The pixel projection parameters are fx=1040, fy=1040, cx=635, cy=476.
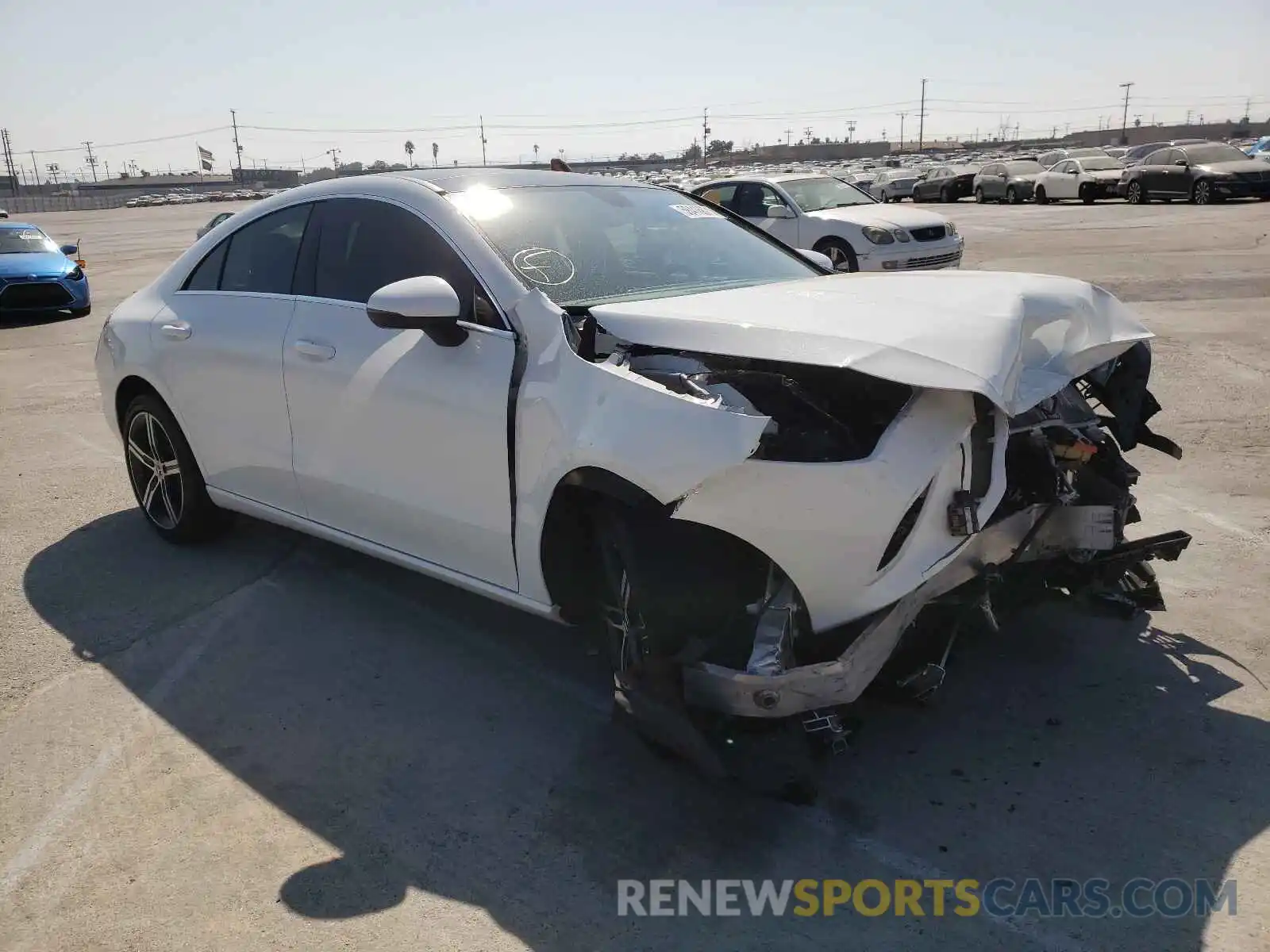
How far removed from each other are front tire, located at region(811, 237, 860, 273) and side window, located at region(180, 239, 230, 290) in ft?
34.2

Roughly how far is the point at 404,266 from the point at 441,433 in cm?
74

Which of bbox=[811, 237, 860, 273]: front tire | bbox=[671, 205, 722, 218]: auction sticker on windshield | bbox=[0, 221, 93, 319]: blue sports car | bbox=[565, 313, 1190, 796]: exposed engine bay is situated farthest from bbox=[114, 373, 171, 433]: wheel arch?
bbox=[0, 221, 93, 319]: blue sports car

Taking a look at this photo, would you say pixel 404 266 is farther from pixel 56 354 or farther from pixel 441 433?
pixel 56 354

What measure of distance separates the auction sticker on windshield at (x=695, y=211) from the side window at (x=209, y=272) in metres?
2.13

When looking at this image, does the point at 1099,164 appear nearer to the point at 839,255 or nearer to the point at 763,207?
the point at 763,207

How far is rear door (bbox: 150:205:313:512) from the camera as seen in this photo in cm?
438

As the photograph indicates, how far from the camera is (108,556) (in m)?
5.30

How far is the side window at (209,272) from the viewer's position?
489 cm

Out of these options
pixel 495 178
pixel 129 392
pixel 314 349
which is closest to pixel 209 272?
pixel 129 392

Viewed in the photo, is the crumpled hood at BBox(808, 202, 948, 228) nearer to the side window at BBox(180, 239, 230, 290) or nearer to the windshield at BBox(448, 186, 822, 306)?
the windshield at BBox(448, 186, 822, 306)

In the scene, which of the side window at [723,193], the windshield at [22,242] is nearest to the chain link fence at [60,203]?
the windshield at [22,242]

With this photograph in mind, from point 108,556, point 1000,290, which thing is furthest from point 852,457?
point 108,556

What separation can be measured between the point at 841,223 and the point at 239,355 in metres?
11.1

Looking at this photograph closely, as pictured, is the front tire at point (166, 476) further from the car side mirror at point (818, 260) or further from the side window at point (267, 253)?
the car side mirror at point (818, 260)
